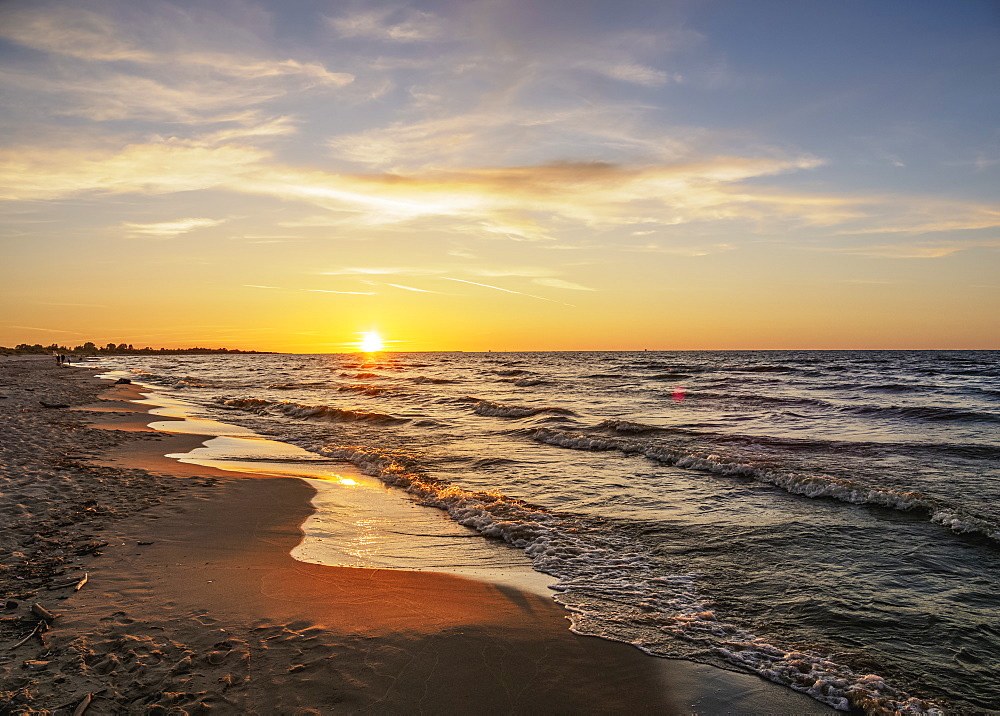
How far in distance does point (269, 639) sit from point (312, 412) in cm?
2396

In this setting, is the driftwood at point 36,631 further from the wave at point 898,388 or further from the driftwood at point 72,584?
the wave at point 898,388

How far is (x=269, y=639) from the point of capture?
5266 millimetres

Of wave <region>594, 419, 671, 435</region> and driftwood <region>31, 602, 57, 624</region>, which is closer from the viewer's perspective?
driftwood <region>31, 602, 57, 624</region>

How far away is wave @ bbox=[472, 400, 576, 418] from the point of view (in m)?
27.1

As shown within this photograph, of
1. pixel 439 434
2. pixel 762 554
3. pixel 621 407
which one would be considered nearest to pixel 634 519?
pixel 762 554

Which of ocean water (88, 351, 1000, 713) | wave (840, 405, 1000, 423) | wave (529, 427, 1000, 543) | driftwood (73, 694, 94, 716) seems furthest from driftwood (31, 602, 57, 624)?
wave (840, 405, 1000, 423)

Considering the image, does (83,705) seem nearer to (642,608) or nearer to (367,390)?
(642,608)

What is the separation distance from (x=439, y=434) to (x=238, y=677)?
16879mm

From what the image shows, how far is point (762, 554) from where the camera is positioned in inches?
327

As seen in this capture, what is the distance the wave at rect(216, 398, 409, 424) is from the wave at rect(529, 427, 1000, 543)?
426 inches

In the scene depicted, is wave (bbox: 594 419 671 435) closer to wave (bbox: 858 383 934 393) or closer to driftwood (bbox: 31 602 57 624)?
driftwood (bbox: 31 602 57 624)

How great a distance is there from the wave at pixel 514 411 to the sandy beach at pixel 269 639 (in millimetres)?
18807

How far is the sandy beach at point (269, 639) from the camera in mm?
4406

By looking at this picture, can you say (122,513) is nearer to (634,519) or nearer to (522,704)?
(522,704)
